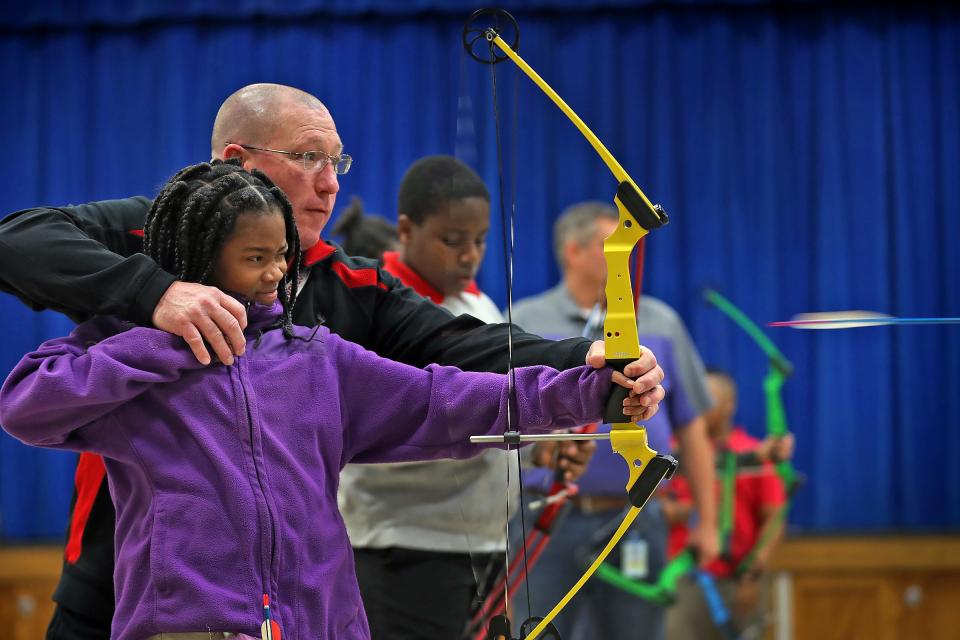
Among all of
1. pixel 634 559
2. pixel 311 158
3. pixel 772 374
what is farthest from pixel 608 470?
pixel 772 374

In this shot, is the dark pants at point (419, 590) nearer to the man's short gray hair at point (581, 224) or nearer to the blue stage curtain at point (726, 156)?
the man's short gray hair at point (581, 224)

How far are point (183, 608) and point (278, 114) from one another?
798 millimetres

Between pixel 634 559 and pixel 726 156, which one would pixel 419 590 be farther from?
pixel 726 156

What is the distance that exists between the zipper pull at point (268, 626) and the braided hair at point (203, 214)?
1.09 ft

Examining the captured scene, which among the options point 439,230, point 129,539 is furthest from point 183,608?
point 439,230

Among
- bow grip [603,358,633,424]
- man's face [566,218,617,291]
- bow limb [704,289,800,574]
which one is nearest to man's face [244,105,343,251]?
bow grip [603,358,633,424]

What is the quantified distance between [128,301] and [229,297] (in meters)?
0.13

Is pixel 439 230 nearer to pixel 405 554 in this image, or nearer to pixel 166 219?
pixel 405 554

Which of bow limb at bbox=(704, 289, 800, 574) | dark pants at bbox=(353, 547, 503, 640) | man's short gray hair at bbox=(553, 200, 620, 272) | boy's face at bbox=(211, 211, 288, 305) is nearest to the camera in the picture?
boy's face at bbox=(211, 211, 288, 305)

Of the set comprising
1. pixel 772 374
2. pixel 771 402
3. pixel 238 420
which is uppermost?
pixel 238 420

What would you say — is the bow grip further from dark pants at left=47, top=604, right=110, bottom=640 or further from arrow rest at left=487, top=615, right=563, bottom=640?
dark pants at left=47, top=604, right=110, bottom=640

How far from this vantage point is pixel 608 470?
3.08 metres

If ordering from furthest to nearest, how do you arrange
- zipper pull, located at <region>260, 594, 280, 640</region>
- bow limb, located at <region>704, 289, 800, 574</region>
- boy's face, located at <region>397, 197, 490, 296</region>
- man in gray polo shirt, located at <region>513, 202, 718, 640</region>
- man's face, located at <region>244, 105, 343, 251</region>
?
bow limb, located at <region>704, 289, 800, 574</region> < man in gray polo shirt, located at <region>513, 202, 718, 640</region> < boy's face, located at <region>397, 197, 490, 296</region> < man's face, located at <region>244, 105, 343, 251</region> < zipper pull, located at <region>260, 594, 280, 640</region>

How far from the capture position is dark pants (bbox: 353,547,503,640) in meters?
2.00
